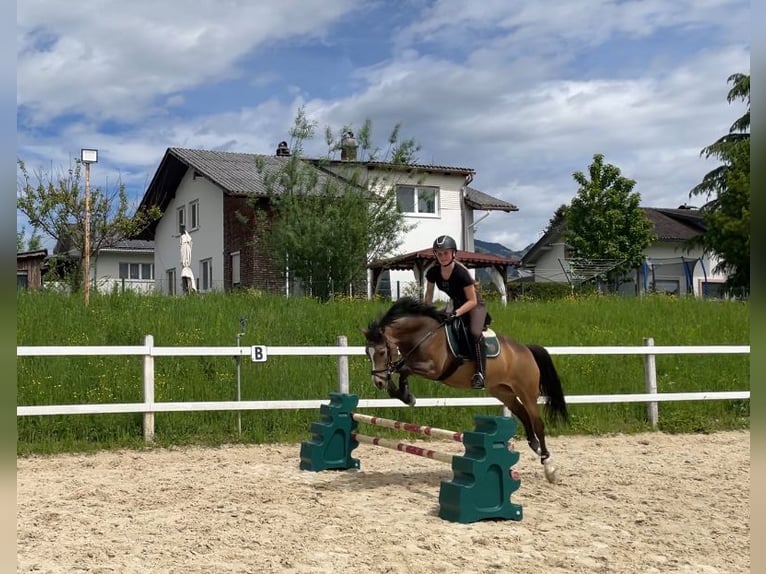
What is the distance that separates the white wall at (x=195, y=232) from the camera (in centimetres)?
2734

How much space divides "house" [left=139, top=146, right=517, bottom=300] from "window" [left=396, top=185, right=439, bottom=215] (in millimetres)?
37

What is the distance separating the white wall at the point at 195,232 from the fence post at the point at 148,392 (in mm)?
16297

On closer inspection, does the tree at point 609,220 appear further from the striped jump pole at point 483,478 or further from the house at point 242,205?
the striped jump pole at point 483,478

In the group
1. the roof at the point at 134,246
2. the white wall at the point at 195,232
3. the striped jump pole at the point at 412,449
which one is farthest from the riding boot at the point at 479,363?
the roof at the point at 134,246

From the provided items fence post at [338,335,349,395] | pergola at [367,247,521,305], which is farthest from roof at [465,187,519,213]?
fence post at [338,335,349,395]

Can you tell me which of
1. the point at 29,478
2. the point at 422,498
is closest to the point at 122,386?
the point at 29,478

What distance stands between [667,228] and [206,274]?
24810 mm

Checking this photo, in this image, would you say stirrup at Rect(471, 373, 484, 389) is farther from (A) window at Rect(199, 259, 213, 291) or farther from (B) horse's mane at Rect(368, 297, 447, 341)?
(A) window at Rect(199, 259, 213, 291)

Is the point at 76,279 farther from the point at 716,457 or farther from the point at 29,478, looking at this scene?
the point at 716,457

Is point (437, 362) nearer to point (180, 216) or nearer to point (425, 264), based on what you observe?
point (425, 264)

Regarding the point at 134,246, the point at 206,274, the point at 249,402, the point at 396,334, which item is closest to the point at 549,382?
the point at 396,334

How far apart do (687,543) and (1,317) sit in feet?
16.6

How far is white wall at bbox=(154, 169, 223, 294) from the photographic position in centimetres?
2734

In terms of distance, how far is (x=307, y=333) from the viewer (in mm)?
13070
